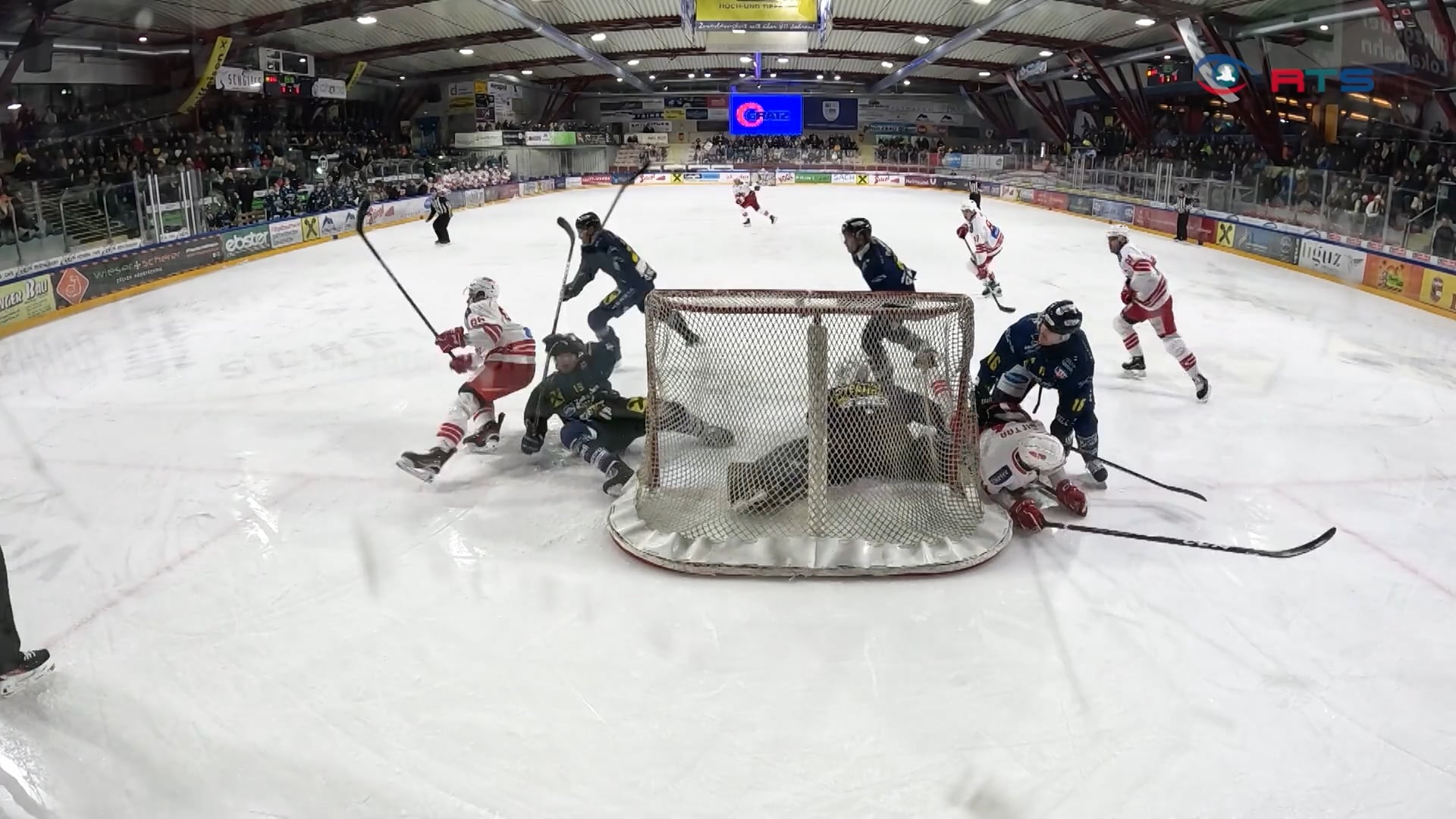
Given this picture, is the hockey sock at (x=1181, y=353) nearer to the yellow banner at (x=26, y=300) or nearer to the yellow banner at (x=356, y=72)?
the yellow banner at (x=26, y=300)

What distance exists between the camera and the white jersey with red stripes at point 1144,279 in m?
7.05

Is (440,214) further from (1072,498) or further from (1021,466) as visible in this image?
(1072,498)

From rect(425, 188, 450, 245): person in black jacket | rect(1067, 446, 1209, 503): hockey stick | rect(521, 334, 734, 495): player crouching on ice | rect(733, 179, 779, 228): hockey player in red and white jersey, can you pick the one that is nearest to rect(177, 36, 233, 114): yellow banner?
rect(425, 188, 450, 245): person in black jacket

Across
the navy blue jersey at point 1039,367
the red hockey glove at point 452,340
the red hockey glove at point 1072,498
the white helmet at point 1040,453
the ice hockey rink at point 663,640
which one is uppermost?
the red hockey glove at point 452,340

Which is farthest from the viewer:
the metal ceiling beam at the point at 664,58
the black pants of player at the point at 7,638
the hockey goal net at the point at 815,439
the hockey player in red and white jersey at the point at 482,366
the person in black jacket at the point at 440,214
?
the metal ceiling beam at the point at 664,58

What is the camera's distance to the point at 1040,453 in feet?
15.4

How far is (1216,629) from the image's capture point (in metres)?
3.86

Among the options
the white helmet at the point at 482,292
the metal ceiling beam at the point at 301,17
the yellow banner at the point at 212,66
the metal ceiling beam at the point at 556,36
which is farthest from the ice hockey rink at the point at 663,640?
the metal ceiling beam at the point at 556,36

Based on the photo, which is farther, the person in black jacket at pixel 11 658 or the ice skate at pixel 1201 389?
the ice skate at pixel 1201 389

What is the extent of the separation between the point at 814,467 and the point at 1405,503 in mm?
3570

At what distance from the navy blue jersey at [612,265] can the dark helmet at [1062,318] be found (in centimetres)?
355

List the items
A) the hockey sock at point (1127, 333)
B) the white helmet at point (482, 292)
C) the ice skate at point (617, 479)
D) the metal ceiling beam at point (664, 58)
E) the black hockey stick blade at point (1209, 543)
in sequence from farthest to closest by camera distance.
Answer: the metal ceiling beam at point (664, 58) → the hockey sock at point (1127, 333) → the white helmet at point (482, 292) → the ice skate at point (617, 479) → the black hockey stick blade at point (1209, 543)

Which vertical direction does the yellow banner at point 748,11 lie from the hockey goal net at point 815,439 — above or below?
above

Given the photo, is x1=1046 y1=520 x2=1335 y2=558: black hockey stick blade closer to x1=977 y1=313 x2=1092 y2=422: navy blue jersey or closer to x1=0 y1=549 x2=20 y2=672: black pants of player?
x1=977 y1=313 x2=1092 y2=422: navy blue jersey
